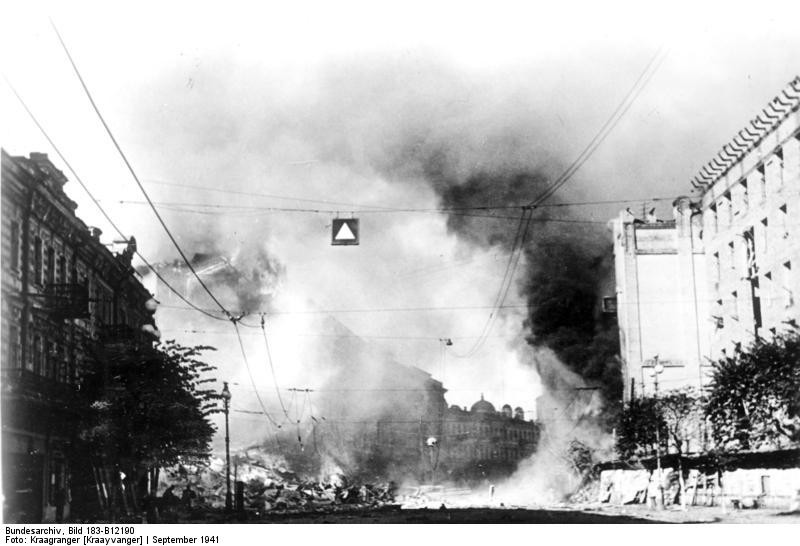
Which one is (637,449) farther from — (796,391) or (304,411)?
(304,411)

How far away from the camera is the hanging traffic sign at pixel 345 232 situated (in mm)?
23756

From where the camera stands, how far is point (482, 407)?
84500mm

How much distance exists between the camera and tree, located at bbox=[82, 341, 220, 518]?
94.0ft

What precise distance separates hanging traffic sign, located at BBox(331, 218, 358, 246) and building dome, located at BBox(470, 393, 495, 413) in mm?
59690

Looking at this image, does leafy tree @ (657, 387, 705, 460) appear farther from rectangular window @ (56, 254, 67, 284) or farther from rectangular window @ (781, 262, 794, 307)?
rectangular window @ (56, 254, 67, 284)

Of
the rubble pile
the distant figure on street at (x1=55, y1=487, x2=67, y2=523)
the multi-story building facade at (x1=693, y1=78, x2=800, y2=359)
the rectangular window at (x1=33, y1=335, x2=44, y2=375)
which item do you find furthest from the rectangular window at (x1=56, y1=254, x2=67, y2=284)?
the multi-story building facade at (x1=693, y1=78, x2=800, y2=359)

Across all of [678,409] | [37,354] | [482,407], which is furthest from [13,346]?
[482,407]

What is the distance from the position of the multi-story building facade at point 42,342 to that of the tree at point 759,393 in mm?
21485

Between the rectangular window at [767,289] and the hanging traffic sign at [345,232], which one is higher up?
the hanging traffic sign at [345,232]

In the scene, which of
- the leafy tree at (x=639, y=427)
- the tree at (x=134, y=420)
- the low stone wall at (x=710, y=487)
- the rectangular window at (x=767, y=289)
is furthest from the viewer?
the leafy tree at (x=639, y=427)

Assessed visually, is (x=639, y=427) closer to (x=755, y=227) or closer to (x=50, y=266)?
(x=755, y=227)

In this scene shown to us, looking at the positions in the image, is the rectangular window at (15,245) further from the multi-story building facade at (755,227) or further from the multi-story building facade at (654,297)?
the multi-story building facade at (654,297)

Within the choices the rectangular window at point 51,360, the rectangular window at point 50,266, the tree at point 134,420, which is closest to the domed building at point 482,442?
the tree at point 134,420
